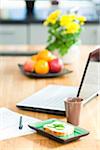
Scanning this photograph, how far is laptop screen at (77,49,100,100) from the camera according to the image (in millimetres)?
2100

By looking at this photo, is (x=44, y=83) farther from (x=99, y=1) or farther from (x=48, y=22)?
(x=99, y=1)

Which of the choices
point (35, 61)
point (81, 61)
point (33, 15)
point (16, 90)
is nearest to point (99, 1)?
point (33, 15)

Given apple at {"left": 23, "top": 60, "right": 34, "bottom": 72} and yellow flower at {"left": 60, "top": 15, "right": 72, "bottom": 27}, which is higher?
yellow flower at {"left": 60, "top": 15, "right": 72, "bottom": 27}

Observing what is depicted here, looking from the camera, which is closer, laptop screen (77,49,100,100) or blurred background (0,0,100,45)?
laptop screen (77,49,100,100)

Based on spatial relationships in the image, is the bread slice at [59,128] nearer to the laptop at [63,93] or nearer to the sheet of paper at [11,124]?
the sheet of paper at [11,124]

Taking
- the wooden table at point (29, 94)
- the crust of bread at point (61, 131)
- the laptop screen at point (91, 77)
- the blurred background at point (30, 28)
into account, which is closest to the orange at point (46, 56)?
the wooden table at point (29, 94)

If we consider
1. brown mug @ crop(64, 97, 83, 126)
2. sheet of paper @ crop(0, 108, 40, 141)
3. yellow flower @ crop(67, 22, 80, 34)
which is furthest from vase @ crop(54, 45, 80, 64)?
brown mug @ crop(64, 97, 83, 126)

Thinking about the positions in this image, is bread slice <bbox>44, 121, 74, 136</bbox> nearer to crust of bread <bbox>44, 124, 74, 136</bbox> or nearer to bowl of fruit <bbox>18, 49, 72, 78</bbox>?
crust of bread <bbox>44, 124, 74, 136</bbox>

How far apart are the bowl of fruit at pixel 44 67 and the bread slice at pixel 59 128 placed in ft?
2.94

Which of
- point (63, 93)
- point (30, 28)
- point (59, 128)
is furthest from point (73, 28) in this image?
point (30, 28)

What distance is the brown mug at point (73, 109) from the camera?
77.2 inches

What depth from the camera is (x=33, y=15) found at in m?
4.70

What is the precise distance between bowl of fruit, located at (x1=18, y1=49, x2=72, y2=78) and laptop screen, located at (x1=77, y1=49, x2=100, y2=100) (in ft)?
1.71

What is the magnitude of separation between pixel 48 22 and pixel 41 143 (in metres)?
1.36
